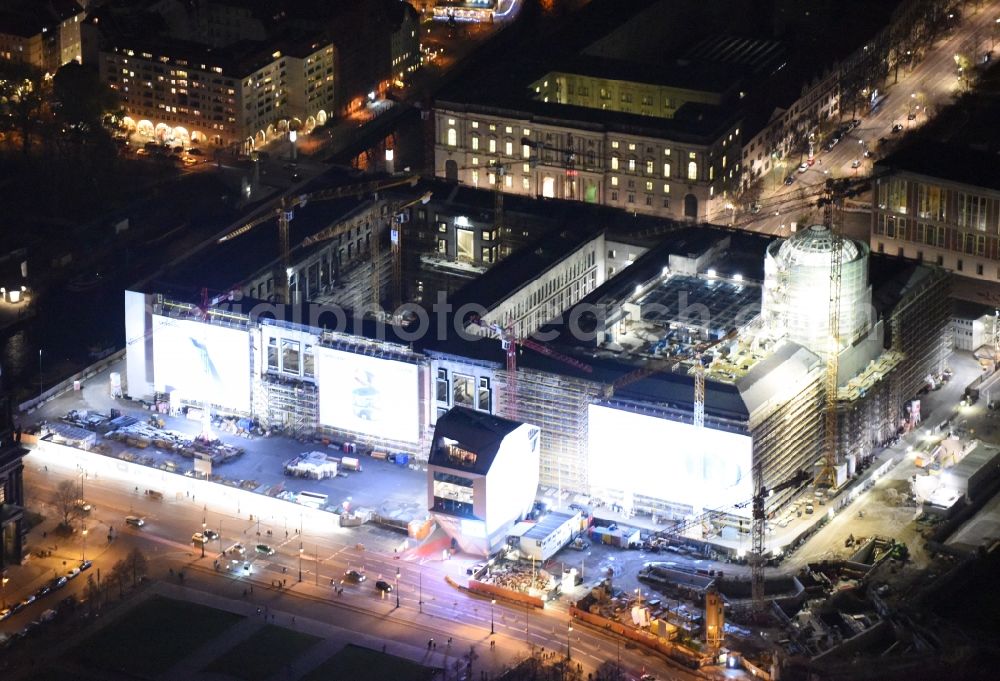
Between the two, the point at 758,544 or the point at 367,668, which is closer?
the point at 367,668

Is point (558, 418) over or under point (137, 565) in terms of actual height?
over

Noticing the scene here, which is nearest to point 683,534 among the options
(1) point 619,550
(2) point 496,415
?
Answer: (1) point 619,550

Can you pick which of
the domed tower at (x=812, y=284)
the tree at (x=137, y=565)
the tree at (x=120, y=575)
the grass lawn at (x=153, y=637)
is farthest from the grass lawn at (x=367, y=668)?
the domed tower at (x=812, y=284)

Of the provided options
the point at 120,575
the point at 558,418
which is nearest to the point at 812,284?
the point at 558,418

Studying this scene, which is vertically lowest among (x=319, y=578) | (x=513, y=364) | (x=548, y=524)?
(x=319, y=578)

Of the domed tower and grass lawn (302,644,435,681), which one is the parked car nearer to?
grass lawn (302,644,435,681)

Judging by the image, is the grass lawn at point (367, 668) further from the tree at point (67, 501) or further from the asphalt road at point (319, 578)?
the tree at point (67, 501)

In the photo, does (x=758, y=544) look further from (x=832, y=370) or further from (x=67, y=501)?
(x=67, y=501)
